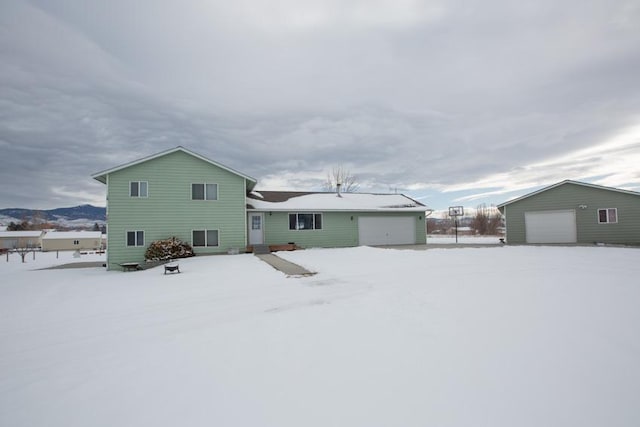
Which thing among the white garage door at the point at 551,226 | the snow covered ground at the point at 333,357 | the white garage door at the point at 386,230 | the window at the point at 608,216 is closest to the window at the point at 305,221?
the white garage door at the point at 386,230

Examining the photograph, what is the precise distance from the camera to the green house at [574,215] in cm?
1697

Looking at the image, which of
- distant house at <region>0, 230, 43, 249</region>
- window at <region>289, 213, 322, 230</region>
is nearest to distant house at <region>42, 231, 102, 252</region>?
distant house at <region>0, 230, 43, 249</region>

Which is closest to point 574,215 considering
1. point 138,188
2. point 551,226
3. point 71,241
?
point 551,226

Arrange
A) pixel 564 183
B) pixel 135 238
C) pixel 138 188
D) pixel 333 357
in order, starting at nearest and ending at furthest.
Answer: pixel 333 357 → pixel 135 238 → pixel 138 188 → pixel 564 183

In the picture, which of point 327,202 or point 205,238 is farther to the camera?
point 327,202

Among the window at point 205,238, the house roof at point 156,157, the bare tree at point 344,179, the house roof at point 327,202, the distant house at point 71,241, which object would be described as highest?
the bare tree at point 344,179

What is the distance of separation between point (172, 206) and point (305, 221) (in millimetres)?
7923

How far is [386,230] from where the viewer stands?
67.8 ft

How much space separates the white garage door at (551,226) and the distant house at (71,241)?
63209 millimetres

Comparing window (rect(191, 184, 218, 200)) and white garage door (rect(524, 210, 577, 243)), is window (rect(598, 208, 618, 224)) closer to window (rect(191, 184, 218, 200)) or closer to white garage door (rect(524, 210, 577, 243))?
white garage door (rect(524, 210, 577, 243))

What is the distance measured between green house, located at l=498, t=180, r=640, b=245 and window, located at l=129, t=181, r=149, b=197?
23.2 m

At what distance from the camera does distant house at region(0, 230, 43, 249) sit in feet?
189

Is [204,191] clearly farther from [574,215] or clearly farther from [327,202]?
[574,215]

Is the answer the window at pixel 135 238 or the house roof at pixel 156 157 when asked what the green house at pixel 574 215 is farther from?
the window at pixel 135 238
